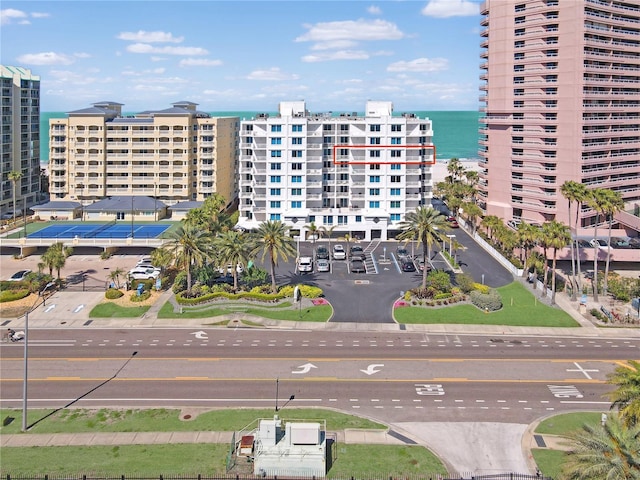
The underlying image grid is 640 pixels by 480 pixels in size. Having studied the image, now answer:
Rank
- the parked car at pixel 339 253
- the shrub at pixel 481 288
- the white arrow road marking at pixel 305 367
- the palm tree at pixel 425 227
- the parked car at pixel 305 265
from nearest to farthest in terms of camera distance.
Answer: the white arrow road marking at pixel 305 367 → the palm tree at pixel 425 227 → the shrub at pixel 481 288 → the parked car at pixel 305 265 → the parked car at pixel 339 253

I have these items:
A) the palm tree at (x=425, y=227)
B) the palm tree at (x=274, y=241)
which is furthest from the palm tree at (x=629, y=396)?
the palm tree at (x=274, y=241)

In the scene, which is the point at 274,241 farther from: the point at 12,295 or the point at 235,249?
the point at 12,295

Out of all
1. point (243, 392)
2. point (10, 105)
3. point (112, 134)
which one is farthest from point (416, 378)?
point (10, 105)

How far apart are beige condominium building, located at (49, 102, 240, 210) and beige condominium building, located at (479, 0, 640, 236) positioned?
60.7 metres

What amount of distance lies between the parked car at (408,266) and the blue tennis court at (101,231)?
41.9 metres

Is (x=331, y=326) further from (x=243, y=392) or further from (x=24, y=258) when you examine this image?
(x=24, y=258)

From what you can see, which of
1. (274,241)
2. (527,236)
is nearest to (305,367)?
(274,241)

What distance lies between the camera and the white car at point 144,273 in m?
81.2

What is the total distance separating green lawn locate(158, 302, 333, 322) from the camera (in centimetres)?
6912

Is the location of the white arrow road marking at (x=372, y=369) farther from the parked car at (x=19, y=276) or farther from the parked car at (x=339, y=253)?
the parked car at (x=19, y=276)

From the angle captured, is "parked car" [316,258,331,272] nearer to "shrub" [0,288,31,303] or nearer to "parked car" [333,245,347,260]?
"parked car" [333,245,347,260]

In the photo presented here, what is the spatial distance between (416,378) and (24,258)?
70649 millimetres

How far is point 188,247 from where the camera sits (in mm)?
72312

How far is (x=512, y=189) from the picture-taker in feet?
370
